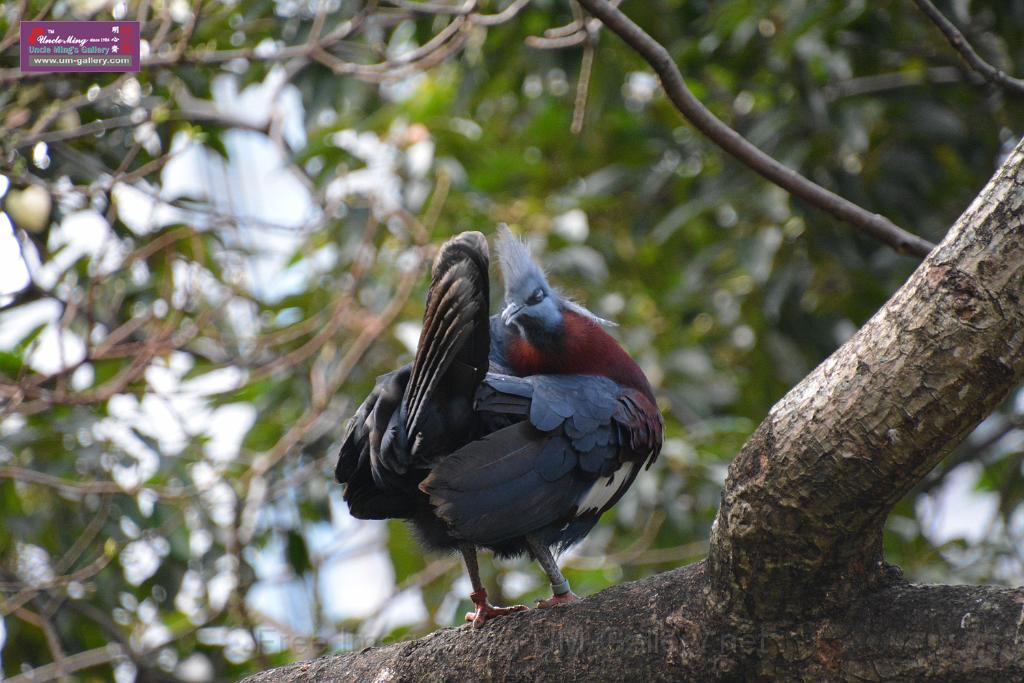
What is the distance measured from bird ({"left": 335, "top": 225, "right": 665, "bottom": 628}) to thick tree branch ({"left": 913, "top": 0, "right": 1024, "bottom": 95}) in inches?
46.5

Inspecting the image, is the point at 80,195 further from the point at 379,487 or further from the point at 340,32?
the point at 379,487

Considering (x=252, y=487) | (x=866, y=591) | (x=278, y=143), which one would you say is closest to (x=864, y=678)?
(x=866, y=591)

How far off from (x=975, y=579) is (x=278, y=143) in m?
3.78

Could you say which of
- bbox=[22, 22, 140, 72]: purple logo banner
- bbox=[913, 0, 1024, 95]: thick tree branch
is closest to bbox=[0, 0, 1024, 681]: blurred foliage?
bbox=[22, 22, 140, 72]: purple logo banner

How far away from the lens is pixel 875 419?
1776 millimetres

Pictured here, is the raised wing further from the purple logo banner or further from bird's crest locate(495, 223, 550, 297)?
the purple logo banner

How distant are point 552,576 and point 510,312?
741mm

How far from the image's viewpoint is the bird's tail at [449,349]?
223cm

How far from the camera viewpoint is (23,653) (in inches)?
168

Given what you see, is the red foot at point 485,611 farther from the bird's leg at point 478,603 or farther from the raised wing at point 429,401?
the raised wing at point 429,401

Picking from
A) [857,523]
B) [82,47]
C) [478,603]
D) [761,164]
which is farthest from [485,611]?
[82,47]

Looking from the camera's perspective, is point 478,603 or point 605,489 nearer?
point 478,603

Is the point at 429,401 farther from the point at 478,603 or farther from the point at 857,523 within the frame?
the point at 857,523

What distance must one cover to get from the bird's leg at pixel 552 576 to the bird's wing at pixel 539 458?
0.08 meters
